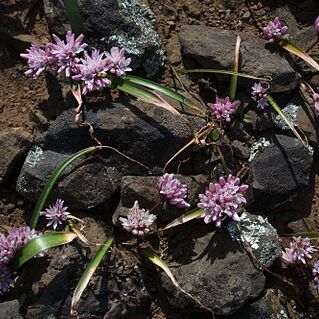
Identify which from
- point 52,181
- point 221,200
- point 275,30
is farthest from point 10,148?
point 275,30

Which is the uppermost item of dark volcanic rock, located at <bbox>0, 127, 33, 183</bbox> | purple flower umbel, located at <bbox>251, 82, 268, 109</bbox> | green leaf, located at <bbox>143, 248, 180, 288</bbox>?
purple flower umbel, located at <bbox>251, 82, 268, 109</bbox>

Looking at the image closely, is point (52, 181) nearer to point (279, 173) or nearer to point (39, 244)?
point (39, 244)

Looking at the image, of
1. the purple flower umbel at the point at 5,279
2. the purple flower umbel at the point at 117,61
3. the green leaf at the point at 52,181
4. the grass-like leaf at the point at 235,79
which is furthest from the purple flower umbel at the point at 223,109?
the purple flower umbel at the point at 5,279

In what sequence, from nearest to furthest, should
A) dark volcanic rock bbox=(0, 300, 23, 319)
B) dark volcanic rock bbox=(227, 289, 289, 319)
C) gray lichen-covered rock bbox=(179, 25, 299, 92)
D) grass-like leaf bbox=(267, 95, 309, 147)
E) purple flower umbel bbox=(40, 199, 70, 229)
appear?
dark volcanic rock bbox=(0, 300, 23, 319) → purple flower umbel bbox=(40, 199, 70, 229) → dark volcanic rock bbox=(227, 289, 289, 319) → grass-like leaf bbox=(267, 95, 309, 147) → gray lichen-covered rock bbox=(179, 25, 299, 92)

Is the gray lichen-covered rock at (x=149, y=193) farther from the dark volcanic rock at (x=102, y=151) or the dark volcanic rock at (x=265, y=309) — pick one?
the dark volcanic rock at (x=265, y=309)

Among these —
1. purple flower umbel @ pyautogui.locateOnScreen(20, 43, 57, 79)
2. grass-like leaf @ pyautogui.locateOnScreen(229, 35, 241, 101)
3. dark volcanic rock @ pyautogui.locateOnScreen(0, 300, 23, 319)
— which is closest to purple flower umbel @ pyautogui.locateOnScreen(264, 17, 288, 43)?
grass-like leaf @ pyautogui.locateOnScreen(229, 35, 241, 101)

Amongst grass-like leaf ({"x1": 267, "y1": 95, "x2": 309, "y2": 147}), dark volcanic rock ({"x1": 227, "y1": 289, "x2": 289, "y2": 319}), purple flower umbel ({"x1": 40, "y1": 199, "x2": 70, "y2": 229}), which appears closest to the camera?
purple flower umbel ({"x1": 40, "y1": 199, "x2": 70, "y2": 229})

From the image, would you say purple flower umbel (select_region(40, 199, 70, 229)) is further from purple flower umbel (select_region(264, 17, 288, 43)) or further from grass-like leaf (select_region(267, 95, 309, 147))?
purple flower umbel (select_region(264, 17, 288, 43))
